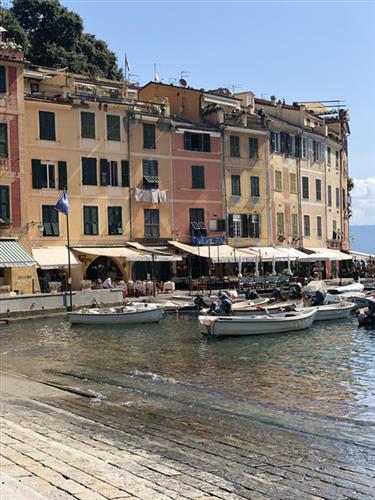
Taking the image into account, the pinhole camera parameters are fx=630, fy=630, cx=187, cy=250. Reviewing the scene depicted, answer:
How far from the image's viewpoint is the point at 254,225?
5378 centimetres

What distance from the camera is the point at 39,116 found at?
41.9 metres

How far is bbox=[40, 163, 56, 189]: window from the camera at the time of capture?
42000 millimetres

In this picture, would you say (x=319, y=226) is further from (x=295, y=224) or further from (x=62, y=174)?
(x=62, y=174)

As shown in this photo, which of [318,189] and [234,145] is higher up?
[234,145]

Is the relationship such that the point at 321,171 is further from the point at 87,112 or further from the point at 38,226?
the point at 38,226

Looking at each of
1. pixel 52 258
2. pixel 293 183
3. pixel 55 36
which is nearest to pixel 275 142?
pixel 293 183

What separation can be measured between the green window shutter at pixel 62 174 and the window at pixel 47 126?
174 centimetres

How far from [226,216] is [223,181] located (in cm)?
289

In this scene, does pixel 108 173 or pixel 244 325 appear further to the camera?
pixel 108 173

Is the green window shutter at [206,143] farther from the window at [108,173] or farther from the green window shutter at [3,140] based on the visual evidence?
the green window shutter at [3,140]

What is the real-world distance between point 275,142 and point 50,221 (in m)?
23.3

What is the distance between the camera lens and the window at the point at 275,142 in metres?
55.7

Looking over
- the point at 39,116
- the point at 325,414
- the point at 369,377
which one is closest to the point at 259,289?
the point at 39,116

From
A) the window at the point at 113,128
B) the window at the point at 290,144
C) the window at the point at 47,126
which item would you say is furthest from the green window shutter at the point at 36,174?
the window at the point at 290,144
